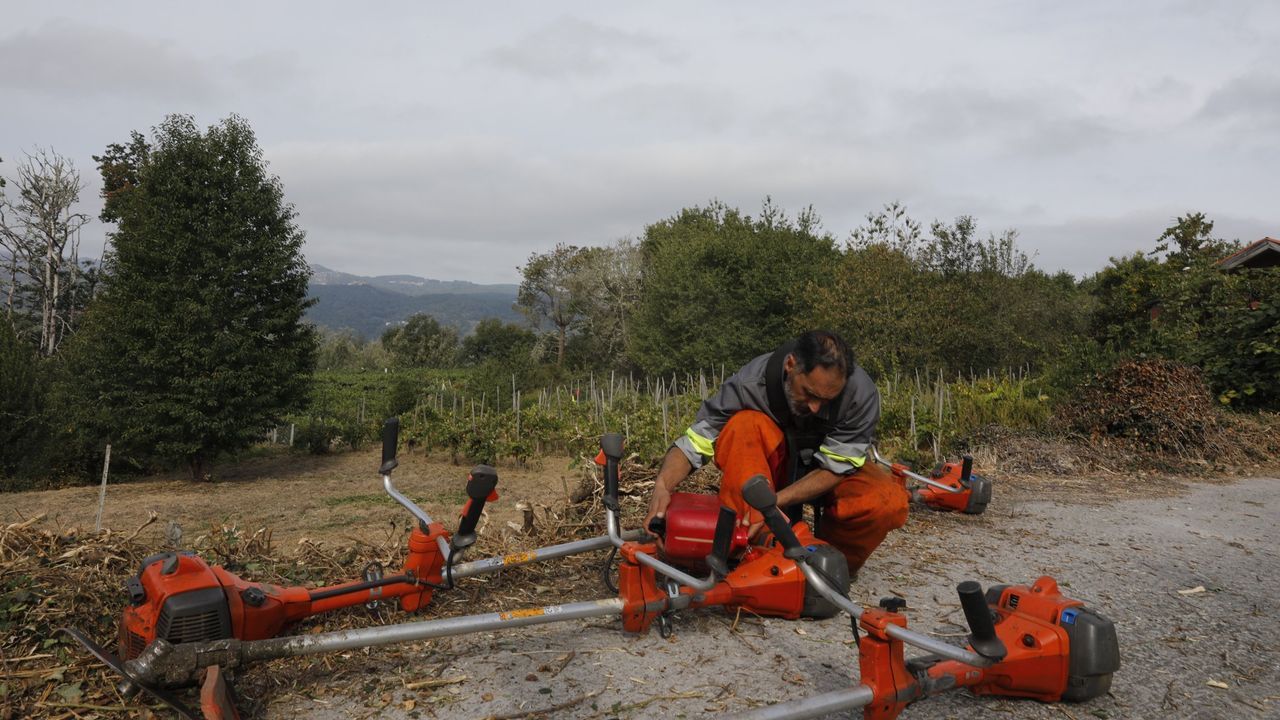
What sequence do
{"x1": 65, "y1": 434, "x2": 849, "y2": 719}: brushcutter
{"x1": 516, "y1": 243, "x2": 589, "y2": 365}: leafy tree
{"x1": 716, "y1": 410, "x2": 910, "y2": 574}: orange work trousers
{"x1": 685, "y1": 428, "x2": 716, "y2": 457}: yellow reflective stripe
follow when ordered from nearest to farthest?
{"x1": 65, "y1": 434, "x2": 849, "y2": 719}: brushcutter
{"x1": 716, "y1": 410, "x2": 910, "y2": 574}: orange work trousers
{"x1": 685, "y1": 428, "x2": 716, "y2": 457}: yellow reflective stripe
{"x1": 516, "y1": 243, "x2": 589, "y2": 365}: leafy tree

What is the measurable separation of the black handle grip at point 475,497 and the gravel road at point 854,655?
48 centimetres

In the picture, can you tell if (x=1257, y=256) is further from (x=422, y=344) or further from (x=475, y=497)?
(x=422, y=344)

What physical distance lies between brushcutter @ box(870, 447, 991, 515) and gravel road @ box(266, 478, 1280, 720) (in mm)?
559

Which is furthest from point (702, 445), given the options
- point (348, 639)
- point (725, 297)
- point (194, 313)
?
point (725, 297)

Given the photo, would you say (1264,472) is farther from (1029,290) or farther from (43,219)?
(43,219)

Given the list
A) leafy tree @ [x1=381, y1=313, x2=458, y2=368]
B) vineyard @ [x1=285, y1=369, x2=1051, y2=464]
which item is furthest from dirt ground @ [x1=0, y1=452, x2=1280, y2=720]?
leafy tree @ [x1=381, y1=313, x2=458, y2=368]

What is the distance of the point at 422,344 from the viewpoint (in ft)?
232

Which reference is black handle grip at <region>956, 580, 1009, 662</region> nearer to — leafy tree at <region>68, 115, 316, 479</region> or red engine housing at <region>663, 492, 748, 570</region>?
red engine housing at <region>663, 492, 748, 570</region>

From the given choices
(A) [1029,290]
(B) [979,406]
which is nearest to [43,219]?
(B) [979,406]

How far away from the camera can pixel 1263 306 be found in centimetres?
1060

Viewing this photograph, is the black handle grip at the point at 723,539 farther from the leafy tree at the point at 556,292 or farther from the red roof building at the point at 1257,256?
the leafy tree at the point at 556,292

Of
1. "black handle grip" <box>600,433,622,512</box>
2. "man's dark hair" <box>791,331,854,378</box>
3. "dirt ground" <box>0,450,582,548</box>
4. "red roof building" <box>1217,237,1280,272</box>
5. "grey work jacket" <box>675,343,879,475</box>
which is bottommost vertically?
"dirt ground" <box>0,450,582,548</box>

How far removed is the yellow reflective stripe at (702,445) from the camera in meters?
3.48

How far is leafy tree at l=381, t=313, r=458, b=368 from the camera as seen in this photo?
65.4m
